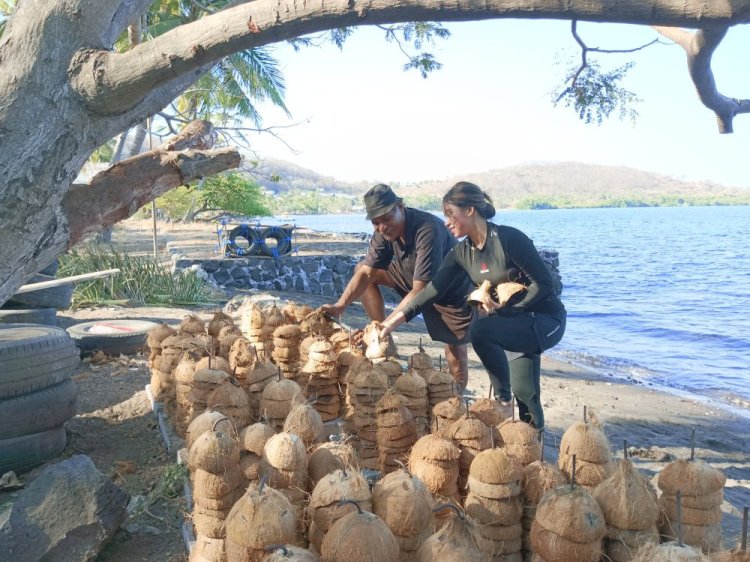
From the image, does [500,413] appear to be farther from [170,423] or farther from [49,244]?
[170,423]

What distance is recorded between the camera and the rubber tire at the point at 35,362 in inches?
168

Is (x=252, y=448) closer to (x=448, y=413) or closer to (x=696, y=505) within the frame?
(x=448, y=413)

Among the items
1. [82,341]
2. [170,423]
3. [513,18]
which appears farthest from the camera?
[82,341]

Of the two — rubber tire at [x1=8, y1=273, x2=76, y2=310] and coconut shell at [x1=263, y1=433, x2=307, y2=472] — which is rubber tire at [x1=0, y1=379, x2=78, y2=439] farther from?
rubber tire at [x1=8, y1=273, x2=76, y2=310]

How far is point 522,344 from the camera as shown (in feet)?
13.2

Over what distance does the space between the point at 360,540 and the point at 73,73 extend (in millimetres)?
2069

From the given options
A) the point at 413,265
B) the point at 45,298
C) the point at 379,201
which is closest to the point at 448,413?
the point at 379,201

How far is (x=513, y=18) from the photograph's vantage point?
2.09 metres

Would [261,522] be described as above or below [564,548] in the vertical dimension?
above

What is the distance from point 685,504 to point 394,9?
6.34 ft

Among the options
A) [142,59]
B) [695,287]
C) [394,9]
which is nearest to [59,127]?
[142,59]

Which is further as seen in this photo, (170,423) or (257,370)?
(170,423)

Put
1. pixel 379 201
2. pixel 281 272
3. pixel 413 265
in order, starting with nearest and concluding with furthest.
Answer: pixel 379 201, pixel 413 265, pixel 281 272

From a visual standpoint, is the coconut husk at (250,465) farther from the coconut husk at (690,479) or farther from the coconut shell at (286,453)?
the coconut husk at (690,479)
